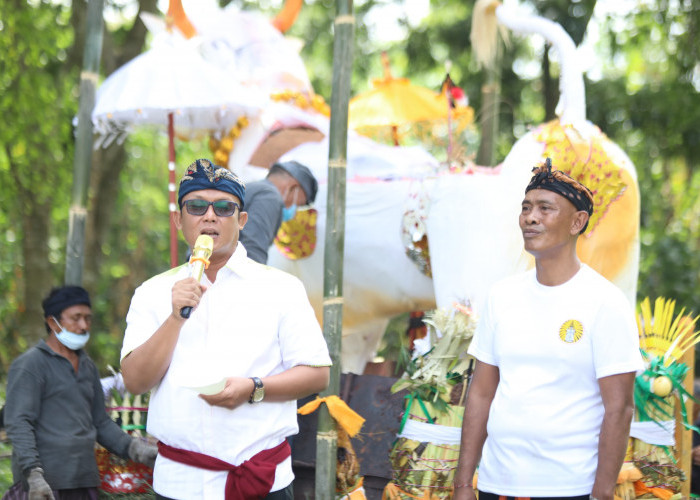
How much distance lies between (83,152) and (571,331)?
2964mm

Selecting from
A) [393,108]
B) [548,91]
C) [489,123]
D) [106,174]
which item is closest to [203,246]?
[393,108]

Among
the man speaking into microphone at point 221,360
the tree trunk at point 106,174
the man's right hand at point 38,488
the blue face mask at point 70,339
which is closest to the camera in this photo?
the man speaking into microphone at point 221,360

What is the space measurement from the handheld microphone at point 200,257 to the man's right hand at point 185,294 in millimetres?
14

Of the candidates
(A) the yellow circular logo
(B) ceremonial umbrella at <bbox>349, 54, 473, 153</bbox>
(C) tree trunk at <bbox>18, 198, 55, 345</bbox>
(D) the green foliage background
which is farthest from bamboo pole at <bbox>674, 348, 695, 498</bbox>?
(C) tree trunk at <bbox>18, 198, 55, 345</bbox>

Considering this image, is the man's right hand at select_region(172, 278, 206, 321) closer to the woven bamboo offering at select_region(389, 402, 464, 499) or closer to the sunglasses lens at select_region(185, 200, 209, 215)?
the sunglasses lens at select_region(185, 200, 209, 215)

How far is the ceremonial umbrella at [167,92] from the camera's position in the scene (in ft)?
14.9

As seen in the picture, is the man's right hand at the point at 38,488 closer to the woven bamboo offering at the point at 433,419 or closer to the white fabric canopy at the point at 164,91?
the woven bamboo offering at the point at 433,419

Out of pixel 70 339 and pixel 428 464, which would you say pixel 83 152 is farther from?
pixel 428 464

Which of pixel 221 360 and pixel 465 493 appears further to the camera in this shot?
pixel 465 493

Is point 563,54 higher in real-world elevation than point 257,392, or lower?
higher

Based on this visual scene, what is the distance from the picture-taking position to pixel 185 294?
2059mm

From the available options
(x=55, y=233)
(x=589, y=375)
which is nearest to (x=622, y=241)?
(x=589, y=375)

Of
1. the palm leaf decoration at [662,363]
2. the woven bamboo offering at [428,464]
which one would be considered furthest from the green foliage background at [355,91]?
the woven bamboo offering at [428,464]

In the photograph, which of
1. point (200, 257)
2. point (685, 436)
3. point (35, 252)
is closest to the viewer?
point (200, 257)
